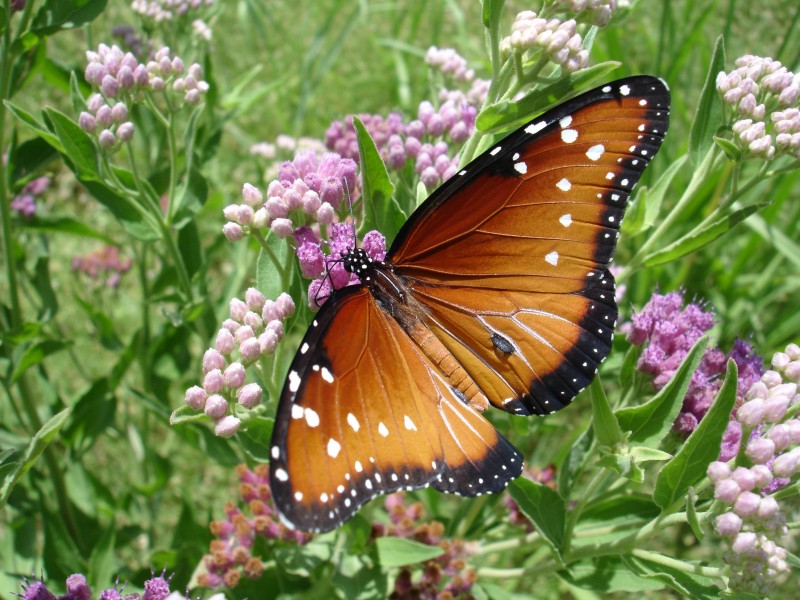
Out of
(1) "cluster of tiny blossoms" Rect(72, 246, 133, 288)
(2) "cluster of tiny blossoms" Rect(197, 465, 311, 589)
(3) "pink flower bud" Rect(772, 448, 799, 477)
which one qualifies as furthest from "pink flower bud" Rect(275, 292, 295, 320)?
(1) "cluster of tiny blossoms" Rect(72, 246, 133, 288)

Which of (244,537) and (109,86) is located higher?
(109,86)

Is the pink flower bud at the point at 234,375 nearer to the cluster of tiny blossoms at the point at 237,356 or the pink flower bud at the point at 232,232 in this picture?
the cluster of tiny blossoms at the point at 237,356

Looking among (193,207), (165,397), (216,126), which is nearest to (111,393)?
(165,397)

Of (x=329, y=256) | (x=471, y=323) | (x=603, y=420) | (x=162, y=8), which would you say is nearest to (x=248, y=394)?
(x=329, y=256)

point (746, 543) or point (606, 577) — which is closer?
point (746, 543)

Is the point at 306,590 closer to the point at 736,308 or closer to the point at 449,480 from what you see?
the point at 449,480

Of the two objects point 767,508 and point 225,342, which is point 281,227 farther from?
point 767,508
